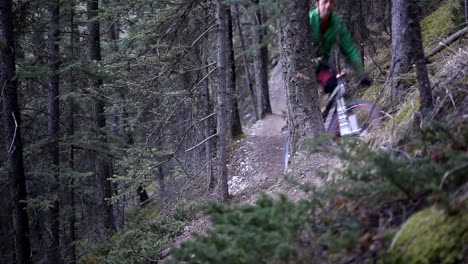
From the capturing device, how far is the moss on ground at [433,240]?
3417 mm

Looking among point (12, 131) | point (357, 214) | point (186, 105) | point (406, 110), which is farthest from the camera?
point (186, 105)

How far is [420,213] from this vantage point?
3.78 m

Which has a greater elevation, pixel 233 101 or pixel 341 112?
pixel 341 112

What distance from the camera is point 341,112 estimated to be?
24.2 feet

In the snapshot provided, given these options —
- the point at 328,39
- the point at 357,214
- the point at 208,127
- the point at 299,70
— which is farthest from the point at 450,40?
the point at 208,127

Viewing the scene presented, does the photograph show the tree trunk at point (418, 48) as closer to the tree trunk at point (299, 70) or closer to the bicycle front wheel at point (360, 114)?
the bicycle front wheel at point (360, 114)

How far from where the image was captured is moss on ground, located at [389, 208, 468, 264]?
11.2 ft

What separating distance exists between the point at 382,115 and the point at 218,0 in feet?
15.7

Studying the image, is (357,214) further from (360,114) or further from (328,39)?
(328,39)

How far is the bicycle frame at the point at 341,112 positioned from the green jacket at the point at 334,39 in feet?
1.04

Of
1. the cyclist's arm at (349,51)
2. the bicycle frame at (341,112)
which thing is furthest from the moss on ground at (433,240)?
the cyclist's arm at (349,51)

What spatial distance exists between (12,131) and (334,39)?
742cm

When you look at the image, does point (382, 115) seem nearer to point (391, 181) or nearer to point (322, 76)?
point (322, 76)

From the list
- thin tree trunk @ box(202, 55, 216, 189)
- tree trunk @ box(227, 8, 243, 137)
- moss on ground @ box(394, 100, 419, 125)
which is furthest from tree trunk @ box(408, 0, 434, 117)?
tree trunk @ box(227, 8, 243, 137)
